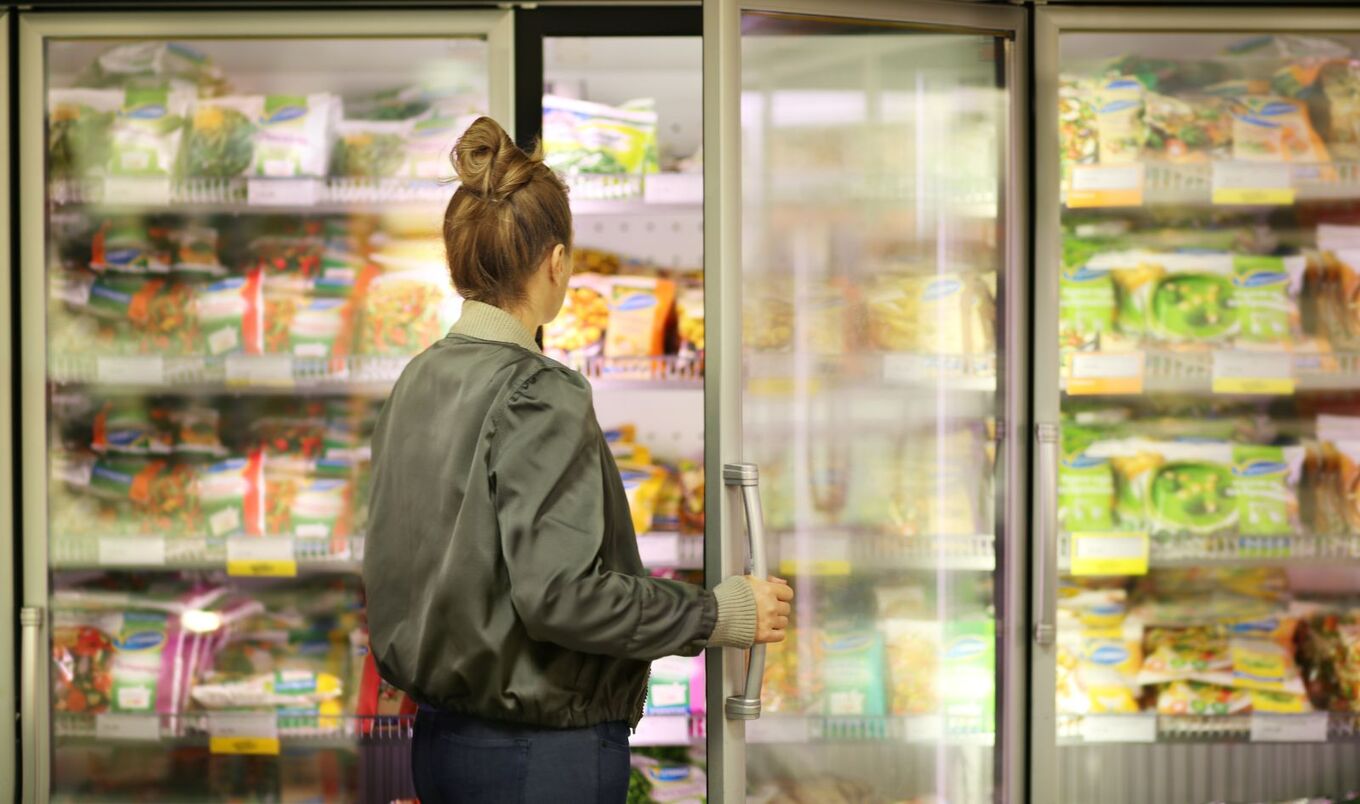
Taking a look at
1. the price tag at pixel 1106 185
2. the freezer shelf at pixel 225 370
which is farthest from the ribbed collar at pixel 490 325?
the price tag at pixel 1106 185

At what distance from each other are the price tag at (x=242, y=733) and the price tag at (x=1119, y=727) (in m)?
1.63

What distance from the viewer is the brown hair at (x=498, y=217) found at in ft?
4.62

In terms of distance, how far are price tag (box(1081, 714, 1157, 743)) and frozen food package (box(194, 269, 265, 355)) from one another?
6.20 ft

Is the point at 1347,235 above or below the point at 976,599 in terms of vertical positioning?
above

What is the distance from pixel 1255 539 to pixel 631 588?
4.88 feet

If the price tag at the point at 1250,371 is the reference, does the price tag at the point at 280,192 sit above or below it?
above

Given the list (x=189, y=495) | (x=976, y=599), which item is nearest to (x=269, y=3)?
(x=189, y=495)

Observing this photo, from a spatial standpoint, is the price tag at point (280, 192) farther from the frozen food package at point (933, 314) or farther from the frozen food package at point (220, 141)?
the frozen food package at point (933, 314)

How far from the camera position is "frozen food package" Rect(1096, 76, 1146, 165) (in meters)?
2.35

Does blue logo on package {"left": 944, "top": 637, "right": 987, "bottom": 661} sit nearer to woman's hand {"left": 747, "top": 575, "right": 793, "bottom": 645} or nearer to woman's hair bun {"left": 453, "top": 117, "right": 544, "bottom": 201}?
woman's hand {"left": 747, "top": 575, "right": 793, "bottom": 645}

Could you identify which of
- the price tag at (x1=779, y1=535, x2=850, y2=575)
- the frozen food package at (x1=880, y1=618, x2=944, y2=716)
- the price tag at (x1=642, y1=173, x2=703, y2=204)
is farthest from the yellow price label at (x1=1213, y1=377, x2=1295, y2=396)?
the price tag at (x1=642, y1=173, x2=703, y2=204)

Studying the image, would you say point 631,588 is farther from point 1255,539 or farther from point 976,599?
point 1255,539

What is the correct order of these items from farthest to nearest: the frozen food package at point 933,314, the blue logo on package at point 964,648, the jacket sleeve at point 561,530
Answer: the blue logo on package at point 964,648 < the frozen food package at point 933,314 < the jacket sleeve at point 561,530

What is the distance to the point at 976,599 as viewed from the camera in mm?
2154
